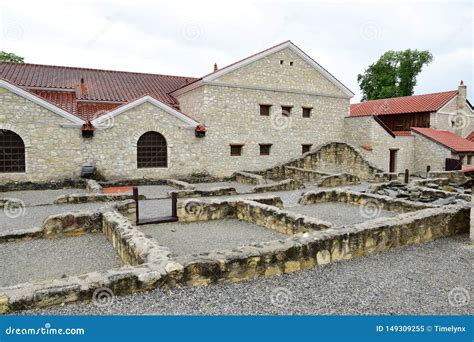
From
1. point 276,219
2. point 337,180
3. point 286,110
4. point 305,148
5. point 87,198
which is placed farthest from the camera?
point 305,148

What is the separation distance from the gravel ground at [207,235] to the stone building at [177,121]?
9.14m

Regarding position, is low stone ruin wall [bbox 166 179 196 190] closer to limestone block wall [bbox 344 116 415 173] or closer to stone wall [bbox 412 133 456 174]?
limestone block wall [bbox 344 116 415 173]

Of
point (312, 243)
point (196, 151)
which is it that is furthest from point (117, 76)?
point (312, 243)

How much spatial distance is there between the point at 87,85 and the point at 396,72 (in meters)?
39.7

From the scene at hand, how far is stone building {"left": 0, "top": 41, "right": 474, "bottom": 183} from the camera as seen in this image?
52.3ft

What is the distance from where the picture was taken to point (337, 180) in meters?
17.3

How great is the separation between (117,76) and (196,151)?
1025cm

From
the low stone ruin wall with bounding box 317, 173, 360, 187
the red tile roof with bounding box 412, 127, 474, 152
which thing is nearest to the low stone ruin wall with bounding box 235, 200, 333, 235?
the low stone ruin wall with bounding box 317, 173, 360, 187

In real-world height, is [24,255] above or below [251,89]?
below

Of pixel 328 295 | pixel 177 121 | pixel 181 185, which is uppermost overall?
pixel 177 121

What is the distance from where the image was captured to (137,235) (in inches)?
270

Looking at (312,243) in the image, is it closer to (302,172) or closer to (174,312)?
(174,312)

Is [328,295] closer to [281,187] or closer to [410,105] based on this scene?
[281,187]

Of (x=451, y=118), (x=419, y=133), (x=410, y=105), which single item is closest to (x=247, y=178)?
(x=419, y=133)
